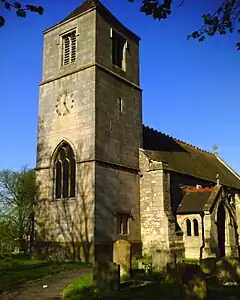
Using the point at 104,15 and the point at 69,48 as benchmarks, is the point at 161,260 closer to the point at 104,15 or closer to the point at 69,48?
the point at 69,48

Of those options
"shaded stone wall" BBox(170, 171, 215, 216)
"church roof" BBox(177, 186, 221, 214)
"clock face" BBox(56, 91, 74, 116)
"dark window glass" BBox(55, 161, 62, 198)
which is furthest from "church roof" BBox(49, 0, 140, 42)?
"church roof" BBox(177, 186, 221, 214)

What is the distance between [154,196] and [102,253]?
5722mm

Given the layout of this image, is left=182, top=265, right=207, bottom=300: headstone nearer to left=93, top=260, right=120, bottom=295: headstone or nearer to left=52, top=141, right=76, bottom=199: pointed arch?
left=93, top=260, right=120, bottom=295: headstone

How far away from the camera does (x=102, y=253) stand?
2125 centimetres

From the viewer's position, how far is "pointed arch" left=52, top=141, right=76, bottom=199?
23.2 m

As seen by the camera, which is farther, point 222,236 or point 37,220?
point 222,236

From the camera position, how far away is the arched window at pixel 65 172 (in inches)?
914

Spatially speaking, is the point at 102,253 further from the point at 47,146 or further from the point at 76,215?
the point at 47,146

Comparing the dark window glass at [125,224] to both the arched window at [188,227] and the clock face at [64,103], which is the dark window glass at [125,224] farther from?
the clock face at [64,103]

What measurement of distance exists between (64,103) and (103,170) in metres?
5.64

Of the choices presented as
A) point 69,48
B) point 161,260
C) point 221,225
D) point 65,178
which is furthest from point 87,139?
point 221,225

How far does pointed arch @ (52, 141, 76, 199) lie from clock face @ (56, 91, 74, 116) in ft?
7.09

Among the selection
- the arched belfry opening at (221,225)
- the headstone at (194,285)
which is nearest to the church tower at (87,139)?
the arched belfry opening at (221,225)

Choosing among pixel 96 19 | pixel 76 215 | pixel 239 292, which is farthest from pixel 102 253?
pixel 96 19
